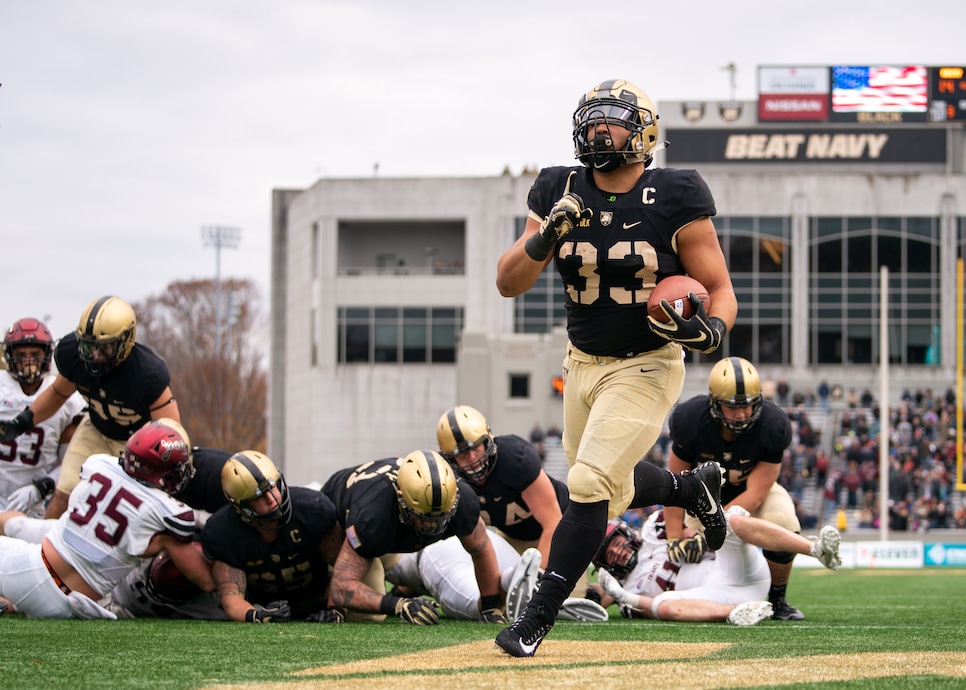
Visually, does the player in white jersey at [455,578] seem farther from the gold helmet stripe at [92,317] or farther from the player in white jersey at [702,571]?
the gold helmet stripe at [92,317]

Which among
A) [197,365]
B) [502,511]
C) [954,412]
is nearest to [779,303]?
[954,412]

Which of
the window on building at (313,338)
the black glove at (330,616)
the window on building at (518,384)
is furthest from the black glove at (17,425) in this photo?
the window on building at (313,338)

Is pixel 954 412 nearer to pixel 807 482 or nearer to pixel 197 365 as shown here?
pixel 807 482

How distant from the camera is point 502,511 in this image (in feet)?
27.4

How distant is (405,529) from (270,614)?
2.90 feet

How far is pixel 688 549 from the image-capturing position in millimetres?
8258

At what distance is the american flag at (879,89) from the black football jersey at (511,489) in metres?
42.0

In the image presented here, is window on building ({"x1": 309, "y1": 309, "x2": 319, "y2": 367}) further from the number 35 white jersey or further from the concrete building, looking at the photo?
the number 35 white jersey

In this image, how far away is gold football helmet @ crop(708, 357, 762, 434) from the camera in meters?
8.18

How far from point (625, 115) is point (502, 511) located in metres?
3.58

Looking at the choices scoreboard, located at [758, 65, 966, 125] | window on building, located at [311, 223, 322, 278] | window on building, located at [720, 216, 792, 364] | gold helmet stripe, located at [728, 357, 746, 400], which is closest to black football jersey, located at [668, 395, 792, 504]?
gold helmet stripe, located at [728, 357, 746, 400]

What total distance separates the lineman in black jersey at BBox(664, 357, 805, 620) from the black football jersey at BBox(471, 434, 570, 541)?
0.94m

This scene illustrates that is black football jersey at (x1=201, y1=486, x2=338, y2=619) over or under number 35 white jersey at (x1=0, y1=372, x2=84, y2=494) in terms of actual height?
under

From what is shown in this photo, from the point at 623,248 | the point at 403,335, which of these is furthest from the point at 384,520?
the point at 403,335
